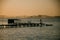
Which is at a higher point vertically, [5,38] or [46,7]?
[46,7]

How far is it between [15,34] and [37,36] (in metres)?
0.47

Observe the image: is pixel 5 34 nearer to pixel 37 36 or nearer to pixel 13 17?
pixel 13 17

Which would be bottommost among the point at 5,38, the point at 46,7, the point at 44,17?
the point at 5,38

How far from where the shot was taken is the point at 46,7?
2639 mm

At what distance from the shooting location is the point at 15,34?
8.34ft

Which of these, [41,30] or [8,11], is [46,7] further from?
[8,11]

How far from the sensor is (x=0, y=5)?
2.58 metres

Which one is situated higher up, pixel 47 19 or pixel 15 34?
pixel 47 19

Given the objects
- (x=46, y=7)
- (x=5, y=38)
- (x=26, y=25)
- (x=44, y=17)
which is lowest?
(x=5, y=38)

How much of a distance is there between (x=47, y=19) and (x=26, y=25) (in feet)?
1.55

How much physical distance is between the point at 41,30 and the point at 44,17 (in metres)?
0.29

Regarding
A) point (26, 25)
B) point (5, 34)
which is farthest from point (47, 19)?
point (5, 34)

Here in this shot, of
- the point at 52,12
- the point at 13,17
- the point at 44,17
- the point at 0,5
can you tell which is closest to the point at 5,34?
the point at 13,17

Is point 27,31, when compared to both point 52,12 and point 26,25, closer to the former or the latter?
point 26,25
